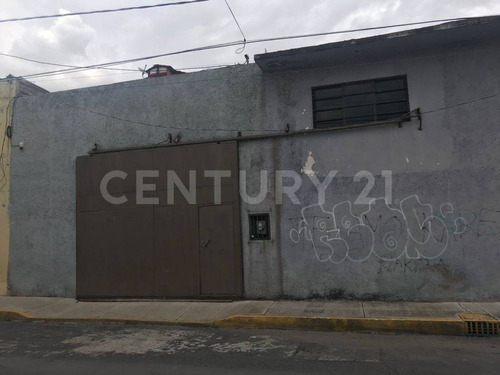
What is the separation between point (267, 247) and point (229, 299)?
1.32 m

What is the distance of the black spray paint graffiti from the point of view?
7.86 metres

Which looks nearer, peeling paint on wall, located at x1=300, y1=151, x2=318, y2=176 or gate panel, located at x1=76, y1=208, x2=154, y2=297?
peeling paint on wall, located at x1=300, y1=151, x2=318, y2=176

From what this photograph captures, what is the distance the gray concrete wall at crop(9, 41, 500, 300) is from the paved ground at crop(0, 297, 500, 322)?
0.35m

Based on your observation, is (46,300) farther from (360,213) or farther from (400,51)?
(400,51)

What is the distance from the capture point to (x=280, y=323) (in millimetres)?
7254

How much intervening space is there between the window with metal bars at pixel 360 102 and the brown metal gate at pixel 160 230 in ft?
6.68

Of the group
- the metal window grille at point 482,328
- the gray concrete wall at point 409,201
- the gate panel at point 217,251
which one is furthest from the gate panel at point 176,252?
the metal window grille at point 482,328

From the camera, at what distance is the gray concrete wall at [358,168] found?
7.83m

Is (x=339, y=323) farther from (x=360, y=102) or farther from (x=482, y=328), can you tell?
(x=360, y=102)

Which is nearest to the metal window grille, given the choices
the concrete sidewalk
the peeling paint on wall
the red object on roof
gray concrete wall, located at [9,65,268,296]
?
the concrete sidewalk

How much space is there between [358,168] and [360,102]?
1.32 m

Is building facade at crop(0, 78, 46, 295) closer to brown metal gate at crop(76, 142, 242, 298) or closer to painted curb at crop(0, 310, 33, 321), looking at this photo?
painted curb at crop(0, 310, 33, 321)

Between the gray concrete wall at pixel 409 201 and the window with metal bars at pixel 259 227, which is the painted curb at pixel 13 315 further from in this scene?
the window with metal bars at pixel 259 227

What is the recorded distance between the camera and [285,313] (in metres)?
7.58
